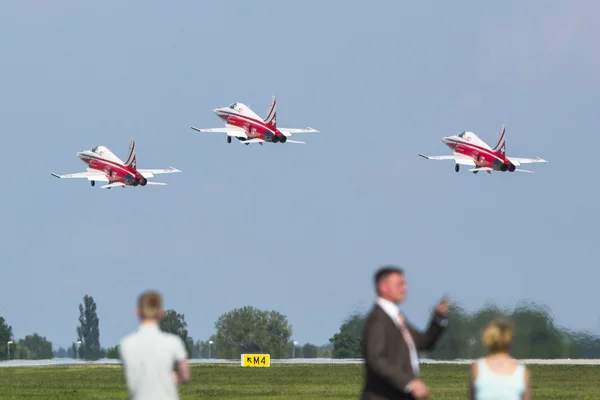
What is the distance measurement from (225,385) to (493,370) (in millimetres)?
55161

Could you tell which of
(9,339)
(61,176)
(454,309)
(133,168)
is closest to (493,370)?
(454,309)

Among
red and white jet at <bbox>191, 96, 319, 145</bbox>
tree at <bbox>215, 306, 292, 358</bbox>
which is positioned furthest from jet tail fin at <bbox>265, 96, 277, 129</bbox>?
tree at <bbox>215, 306, 292, 358</bbox>

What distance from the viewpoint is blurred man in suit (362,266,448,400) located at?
46.1 ft

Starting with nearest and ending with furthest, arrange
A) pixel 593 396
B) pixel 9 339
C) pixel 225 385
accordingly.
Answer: pixel 593 396 → pixel 225 385 → pixel 9 339

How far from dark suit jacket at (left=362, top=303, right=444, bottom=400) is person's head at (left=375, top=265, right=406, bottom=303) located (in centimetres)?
21

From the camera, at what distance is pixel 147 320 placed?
14.0 metres

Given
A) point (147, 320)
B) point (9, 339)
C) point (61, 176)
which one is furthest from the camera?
point (9, 339)

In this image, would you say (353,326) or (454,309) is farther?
(353,326)

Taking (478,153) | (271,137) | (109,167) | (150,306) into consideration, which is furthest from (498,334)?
(109,167)

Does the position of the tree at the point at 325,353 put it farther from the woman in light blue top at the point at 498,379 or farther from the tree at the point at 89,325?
the woman in light blue top at the point at 498,379

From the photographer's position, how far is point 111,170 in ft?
372

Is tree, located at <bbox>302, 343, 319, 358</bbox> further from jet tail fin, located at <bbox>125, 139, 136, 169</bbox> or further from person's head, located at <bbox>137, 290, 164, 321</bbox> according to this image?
person's head, located at <bbox>137, 290, 164, 321</bbox>

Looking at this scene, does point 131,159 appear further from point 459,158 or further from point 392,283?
point 392,283

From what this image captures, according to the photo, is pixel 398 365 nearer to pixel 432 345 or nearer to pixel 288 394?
pixel 432 345
